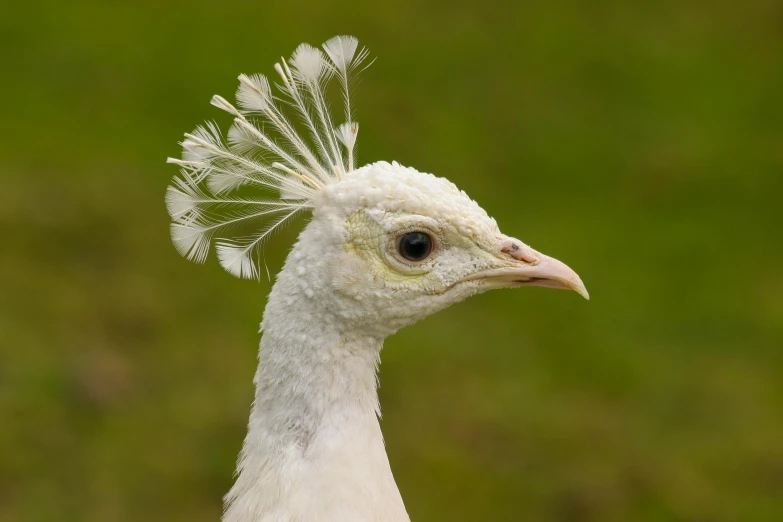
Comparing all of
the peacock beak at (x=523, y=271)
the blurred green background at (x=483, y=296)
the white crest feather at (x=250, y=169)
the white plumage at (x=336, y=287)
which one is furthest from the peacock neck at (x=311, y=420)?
the blurred green background at (x=483, y=296)

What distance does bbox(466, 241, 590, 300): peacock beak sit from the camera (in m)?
2.79

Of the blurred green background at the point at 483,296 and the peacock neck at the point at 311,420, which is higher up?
the blurred green background at the point at 483,296

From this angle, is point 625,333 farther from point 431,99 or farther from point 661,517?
point 431,99

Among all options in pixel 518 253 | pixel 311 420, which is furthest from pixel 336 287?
pixel 518 253

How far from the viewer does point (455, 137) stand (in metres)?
8.64

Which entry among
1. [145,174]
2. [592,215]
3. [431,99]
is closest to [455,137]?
[431,99]

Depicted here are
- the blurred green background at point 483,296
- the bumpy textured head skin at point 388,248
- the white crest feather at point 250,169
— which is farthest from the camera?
the blurred green background at point 483,296

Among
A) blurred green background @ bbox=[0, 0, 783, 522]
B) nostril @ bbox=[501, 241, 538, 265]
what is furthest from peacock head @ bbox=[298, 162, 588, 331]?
blurred green background @ bbox=[0, 0, 783, 522]

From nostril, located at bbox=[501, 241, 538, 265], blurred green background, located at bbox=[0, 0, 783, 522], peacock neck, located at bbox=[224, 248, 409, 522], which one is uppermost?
blurred green background, located at bbox=[0, 0, 783, 522]

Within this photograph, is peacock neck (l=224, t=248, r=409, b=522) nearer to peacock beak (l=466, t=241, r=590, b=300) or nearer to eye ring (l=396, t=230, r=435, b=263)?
eye ring (l=396, t=230, r=435, b=263)

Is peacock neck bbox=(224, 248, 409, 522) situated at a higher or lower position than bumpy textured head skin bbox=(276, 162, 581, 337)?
lower

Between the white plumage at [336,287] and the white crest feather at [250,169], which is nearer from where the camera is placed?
the white plumage at [336,287]

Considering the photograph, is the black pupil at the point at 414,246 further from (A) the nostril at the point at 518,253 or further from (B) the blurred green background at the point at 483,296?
(B) the blurred green background at the point at 483,296

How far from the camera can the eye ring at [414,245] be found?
8.93 ft
